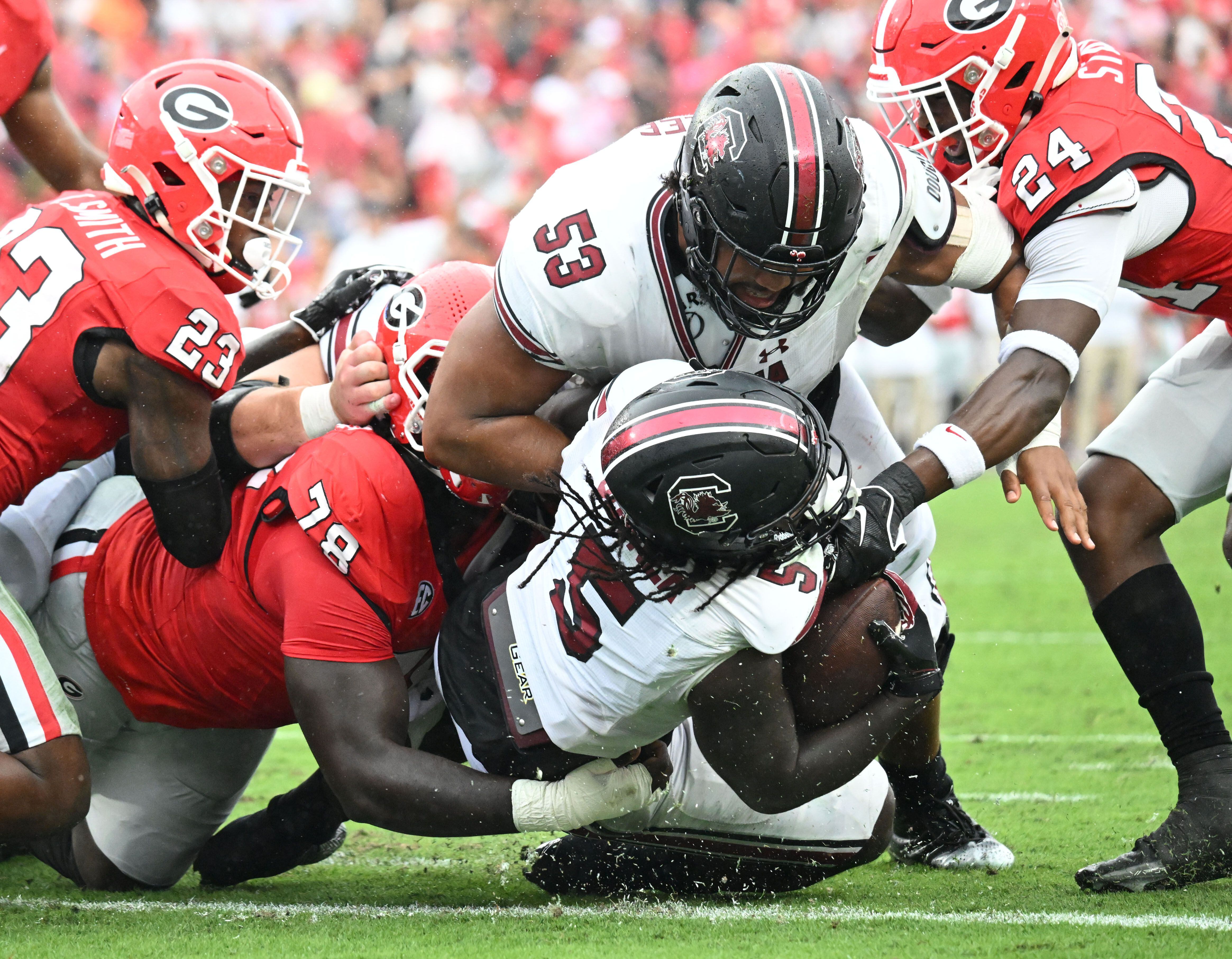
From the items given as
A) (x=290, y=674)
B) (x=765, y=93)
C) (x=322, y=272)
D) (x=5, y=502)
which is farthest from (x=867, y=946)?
(x=322, y=272)

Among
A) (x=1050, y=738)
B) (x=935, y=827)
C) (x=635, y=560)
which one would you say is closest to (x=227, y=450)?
(x=635, y=560)

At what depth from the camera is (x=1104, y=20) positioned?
13.0 meters

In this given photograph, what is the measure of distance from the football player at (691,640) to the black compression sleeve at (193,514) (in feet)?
1.85

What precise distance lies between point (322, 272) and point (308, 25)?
2.70 m

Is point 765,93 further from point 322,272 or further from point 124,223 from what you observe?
point 322,272

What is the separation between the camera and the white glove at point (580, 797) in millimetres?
2750

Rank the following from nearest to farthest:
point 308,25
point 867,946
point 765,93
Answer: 1. point 867,946
2. point 765,93
3. point 308,25

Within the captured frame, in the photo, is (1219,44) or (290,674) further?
(1219,44)

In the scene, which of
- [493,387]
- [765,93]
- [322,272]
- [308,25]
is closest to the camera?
[765,93]

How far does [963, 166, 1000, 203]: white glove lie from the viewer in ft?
10.9

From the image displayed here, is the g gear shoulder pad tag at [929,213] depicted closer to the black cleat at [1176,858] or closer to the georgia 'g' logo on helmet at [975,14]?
the georgia 'g' logo on helmet at [975,14]

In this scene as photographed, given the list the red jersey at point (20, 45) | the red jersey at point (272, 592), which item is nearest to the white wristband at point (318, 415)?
the red jersey at point (272, 592)

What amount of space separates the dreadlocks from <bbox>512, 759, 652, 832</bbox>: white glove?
44cm

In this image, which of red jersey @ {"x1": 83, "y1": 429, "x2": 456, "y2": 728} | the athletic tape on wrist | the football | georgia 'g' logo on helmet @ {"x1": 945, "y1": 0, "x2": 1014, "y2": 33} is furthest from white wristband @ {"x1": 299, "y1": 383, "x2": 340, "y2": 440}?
georgia 'g' logo on helmet @ {"x1": 945, "y1": 0, "x2": 1014, "y2": 33}
